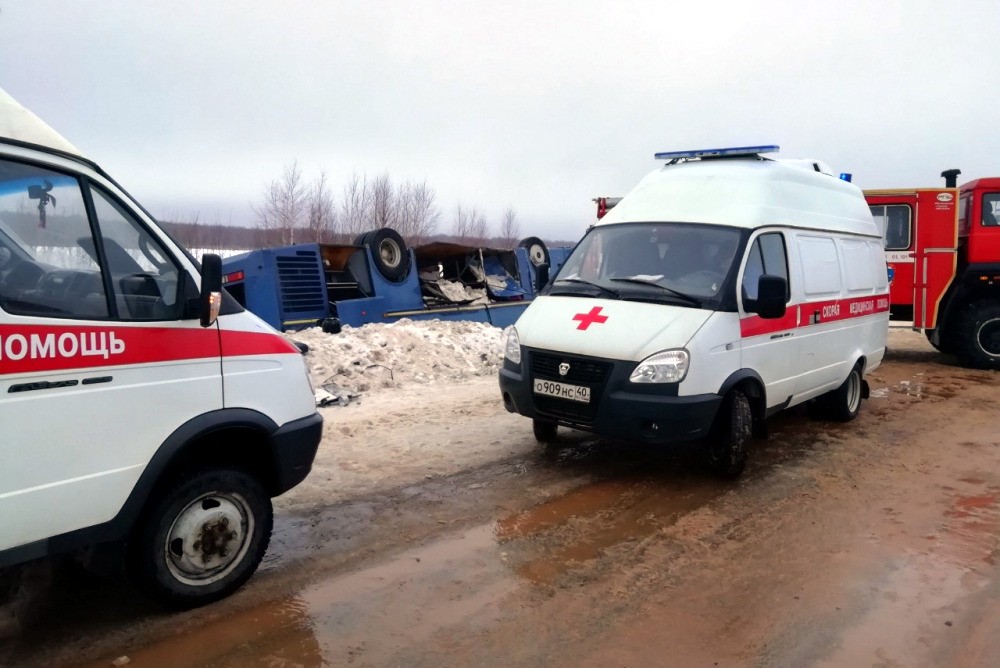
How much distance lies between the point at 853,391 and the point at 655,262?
3.39 meters

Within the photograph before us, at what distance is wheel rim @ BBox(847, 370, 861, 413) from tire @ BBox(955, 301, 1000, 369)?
4.75 m

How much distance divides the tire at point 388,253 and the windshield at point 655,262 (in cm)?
609

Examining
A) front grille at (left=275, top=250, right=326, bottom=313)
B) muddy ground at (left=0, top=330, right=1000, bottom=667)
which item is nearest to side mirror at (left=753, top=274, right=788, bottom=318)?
muddy ground at (left=0, top=330, right=1000, bottom=667)

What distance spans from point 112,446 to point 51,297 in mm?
691

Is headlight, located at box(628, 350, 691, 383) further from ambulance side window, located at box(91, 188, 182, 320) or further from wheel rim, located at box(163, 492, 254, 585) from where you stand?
ambulance side window, located at box(91, 188, 182, 320)

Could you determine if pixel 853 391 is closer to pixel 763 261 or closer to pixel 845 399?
pixel 845 399

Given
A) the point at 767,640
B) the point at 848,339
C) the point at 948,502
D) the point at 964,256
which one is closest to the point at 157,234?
the point at 767,640

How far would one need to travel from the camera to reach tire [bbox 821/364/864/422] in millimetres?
7531

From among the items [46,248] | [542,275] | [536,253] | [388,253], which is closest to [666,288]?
[542,275]

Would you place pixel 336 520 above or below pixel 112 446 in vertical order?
below

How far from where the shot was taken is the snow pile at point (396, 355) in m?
9.24

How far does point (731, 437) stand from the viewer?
5500mm

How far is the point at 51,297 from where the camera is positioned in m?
2.97

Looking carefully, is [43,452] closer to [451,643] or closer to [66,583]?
[66,583]
